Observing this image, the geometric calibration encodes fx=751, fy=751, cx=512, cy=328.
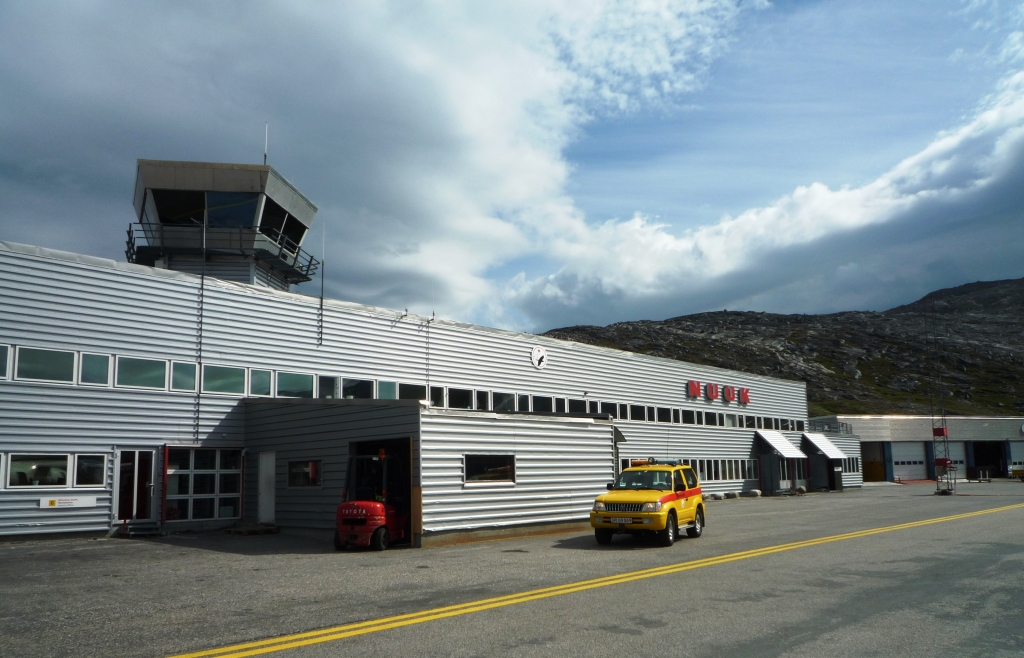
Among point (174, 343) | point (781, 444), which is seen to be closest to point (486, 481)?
point (174, 343)

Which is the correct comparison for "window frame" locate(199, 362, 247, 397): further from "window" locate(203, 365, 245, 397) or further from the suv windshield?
the suv windshield

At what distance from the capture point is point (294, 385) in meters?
24.0

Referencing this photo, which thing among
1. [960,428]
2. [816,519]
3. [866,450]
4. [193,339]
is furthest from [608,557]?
[960,428]

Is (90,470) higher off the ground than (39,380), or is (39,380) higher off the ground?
(39,380)

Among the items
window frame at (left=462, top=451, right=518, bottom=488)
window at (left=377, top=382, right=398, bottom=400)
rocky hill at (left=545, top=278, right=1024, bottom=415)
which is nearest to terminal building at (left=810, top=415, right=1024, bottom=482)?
rocky hill at (left=545, top=278, right=1024, bottom=415)

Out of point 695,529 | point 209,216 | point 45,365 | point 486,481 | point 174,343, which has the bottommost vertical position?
point 695,529

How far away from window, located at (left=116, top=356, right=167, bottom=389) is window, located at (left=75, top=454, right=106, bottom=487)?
81.4 inches

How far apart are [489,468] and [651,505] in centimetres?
505

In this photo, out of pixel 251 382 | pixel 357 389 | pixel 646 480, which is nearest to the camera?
pixel 646 480

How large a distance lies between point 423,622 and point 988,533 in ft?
51.6

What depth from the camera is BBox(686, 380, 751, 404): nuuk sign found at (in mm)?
41781

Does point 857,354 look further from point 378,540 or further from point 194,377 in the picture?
point 378,540

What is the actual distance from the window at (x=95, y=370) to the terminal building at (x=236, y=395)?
4cm

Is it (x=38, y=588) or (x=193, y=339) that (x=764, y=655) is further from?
(x=193, y=339)
